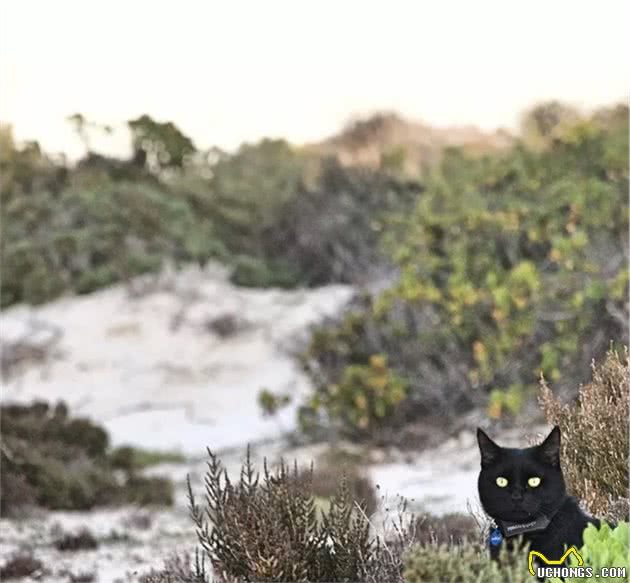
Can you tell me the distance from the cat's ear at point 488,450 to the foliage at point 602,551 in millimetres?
206

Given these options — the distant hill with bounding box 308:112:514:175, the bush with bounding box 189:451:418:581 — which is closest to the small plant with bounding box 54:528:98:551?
the bush with bounding box 189:451:418:581

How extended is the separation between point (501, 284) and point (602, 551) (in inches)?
137

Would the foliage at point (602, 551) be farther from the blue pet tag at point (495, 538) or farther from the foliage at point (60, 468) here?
→ the foliage at point (60, 468)

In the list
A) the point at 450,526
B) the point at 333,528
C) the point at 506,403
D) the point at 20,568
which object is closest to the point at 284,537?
the point at 333,528

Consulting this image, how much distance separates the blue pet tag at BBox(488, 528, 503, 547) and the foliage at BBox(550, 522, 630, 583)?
0.37 feet

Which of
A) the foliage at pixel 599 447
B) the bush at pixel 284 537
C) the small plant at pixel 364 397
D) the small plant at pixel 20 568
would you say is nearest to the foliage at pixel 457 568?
the bush at pixel 284 537

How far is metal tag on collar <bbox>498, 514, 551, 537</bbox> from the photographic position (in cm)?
200

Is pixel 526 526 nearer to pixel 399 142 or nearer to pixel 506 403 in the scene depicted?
pixel 506 403

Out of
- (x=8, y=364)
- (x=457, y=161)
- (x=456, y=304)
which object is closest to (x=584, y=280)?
(x=456, y=304)

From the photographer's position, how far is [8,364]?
24.4ft

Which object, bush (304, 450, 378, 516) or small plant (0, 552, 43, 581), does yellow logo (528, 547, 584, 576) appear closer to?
bush (304, 450, 378, 516)

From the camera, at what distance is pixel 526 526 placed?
6.58 ft

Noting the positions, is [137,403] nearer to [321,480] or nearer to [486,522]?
[321,480]

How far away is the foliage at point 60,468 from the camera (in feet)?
16.4
